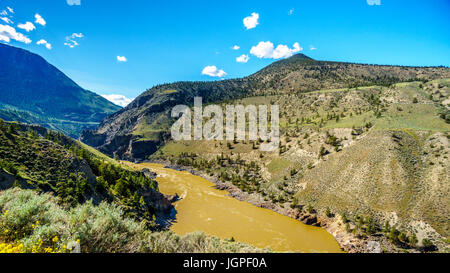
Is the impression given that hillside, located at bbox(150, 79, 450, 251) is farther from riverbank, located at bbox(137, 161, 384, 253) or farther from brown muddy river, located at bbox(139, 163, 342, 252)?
brown muddy river, located at bbox(139, 163, 342, 252)

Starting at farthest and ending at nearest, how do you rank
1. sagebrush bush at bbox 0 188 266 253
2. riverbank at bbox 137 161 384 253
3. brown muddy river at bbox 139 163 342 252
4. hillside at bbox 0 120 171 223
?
brown muddy river at bbox 139 163 342 252, riverbank at bbox 137 161 384 253, hillside at bbox 0 120 171 223, sagebrush bush at bbox 0 188 266 253

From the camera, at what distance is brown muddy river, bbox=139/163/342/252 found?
2669 cm

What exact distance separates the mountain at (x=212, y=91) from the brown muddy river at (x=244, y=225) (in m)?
68.5

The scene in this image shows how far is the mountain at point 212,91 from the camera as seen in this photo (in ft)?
349

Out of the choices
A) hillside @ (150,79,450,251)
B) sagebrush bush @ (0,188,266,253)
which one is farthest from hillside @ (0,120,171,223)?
hillside @ (150,79,450,251)

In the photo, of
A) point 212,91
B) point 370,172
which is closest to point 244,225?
point 370,172

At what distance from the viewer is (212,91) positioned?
17100 centimetres

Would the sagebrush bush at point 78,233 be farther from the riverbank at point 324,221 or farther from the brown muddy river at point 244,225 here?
the riverbank at point 324,221

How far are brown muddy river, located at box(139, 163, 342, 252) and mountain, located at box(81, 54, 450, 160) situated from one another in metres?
68.5

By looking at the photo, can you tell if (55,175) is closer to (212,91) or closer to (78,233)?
(78,233)

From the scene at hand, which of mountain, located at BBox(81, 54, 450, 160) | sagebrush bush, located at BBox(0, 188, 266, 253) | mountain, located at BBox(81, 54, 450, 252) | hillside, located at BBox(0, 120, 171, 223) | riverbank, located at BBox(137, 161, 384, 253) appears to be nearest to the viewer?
sagebrush bush, located at BBox(0, 188, 266, 253)

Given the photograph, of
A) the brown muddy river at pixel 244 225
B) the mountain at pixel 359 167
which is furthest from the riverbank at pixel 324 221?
the brown muddy river at pixel 244 225

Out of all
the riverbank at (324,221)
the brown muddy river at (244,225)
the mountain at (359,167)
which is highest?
the mountain at (359,167)

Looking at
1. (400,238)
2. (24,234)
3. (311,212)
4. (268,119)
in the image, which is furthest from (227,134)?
(24,234)
